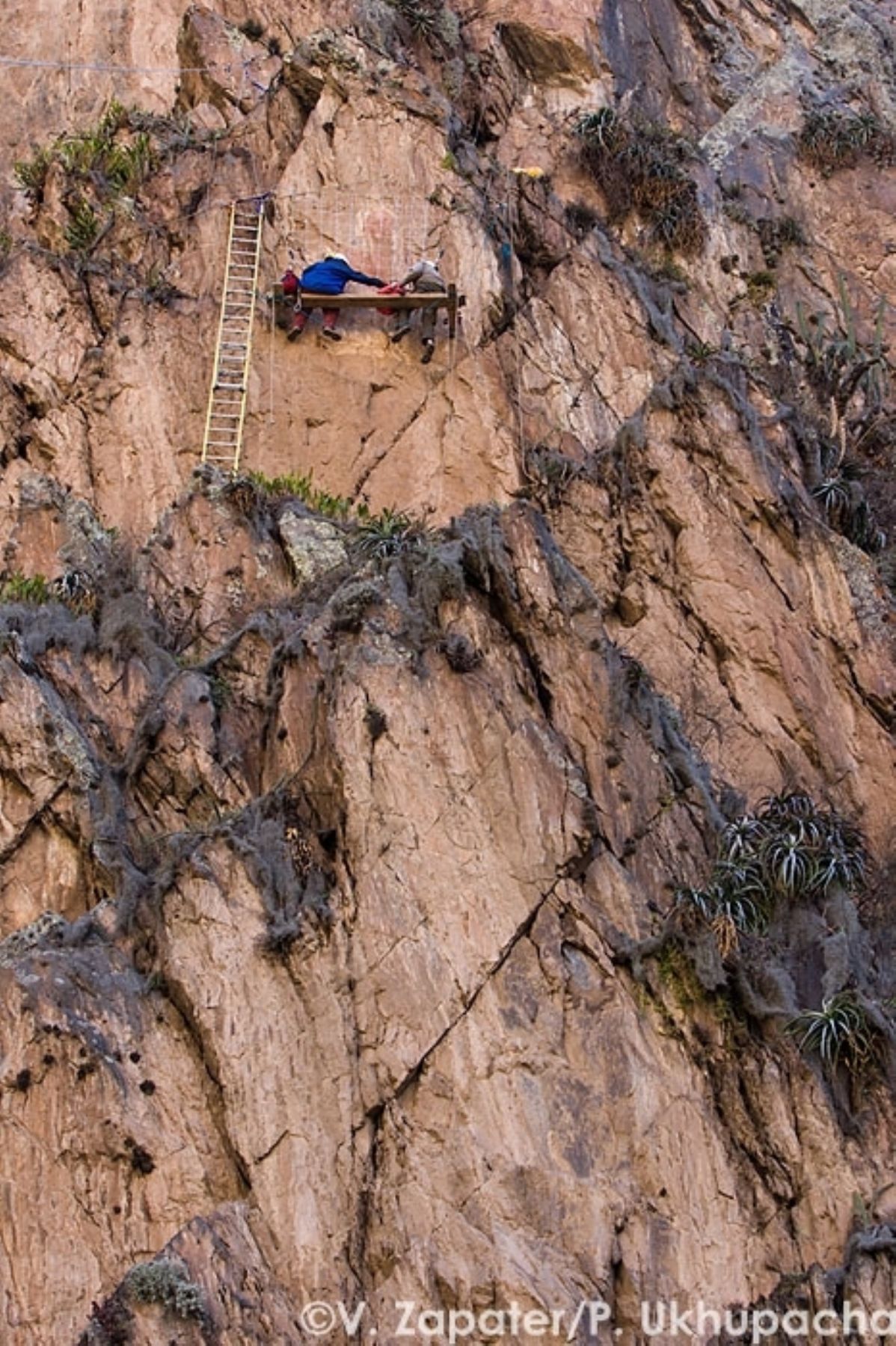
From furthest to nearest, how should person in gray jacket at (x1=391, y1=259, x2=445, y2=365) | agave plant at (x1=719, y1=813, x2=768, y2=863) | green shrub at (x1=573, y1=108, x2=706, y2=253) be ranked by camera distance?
green shrub at (x1=573, y1=108, x2=706, y2=253), person in gray jacket at (x1=391, y1=259, x2=445, y2=365), agave plant at (x1=719, y1=813, x2=768, y2=863)

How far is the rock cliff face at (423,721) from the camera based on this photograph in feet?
58.6

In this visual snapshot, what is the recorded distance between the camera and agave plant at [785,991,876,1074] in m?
19.0

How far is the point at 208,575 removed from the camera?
76.7ft

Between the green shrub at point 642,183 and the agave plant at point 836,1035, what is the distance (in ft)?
48.0

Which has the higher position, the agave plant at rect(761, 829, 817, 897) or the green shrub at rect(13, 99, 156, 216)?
the green shrub at rect(13, 99, 156, 216)

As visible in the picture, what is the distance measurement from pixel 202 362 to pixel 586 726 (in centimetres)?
831

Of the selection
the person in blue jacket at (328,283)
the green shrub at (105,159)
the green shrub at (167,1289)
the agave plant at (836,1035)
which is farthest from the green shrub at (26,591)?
the agave plant at (836,1035)

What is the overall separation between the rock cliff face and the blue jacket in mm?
706

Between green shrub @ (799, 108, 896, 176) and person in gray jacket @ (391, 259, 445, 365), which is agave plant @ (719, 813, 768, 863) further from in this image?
green shrub @ (799, 108, 896, 176)

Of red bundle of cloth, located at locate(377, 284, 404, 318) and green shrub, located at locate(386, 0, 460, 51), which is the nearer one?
red bundle of cloth, located at locate(377, 284, 404, 318)

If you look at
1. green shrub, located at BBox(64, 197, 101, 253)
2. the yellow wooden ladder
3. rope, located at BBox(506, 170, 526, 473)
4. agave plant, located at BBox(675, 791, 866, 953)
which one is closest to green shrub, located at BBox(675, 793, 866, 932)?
agave plant, located at BBox(675, 791, 866, 953)

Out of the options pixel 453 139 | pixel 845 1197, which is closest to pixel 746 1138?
pixel 845 1197

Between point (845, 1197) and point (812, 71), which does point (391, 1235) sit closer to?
point (845, 1197)

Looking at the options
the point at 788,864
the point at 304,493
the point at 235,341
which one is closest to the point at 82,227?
the point at 235,341
